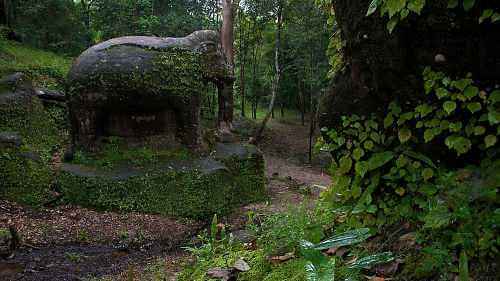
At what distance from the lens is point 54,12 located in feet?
49.4

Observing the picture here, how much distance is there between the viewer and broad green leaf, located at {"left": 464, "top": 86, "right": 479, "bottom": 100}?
271 centimetres

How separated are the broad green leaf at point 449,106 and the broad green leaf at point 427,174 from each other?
456mm

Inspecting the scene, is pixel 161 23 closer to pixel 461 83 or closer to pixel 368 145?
pixel 368 145

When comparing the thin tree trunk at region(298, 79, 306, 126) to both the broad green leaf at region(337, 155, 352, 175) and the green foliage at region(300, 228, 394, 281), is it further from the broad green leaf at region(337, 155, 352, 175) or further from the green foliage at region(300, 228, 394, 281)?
the green foliage at region(300, 228, 394, 281)

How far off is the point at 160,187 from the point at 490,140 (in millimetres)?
6738

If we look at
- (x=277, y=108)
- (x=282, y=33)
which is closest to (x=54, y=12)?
(x=282, y=33)

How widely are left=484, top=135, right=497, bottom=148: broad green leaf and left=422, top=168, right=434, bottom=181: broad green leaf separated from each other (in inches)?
17.2

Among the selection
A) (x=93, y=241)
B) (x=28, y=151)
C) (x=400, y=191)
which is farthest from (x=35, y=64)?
(x=400, y=191)

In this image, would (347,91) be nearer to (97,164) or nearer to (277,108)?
(97,164)

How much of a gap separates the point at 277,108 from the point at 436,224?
22318 millimetres

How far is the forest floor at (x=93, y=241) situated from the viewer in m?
5.69

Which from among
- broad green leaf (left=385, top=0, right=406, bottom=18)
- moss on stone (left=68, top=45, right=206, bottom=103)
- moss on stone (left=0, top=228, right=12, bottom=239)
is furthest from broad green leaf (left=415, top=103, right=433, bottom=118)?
moss on stone (left=68, top=45, right=206, bottom=103)

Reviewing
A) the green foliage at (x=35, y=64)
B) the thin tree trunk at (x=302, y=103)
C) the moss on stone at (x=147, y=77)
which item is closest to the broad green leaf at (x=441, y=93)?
the moss on stone at (x=147, y=77)

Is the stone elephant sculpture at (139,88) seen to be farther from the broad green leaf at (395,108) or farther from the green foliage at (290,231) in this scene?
the broad green leaf at (395,108)
